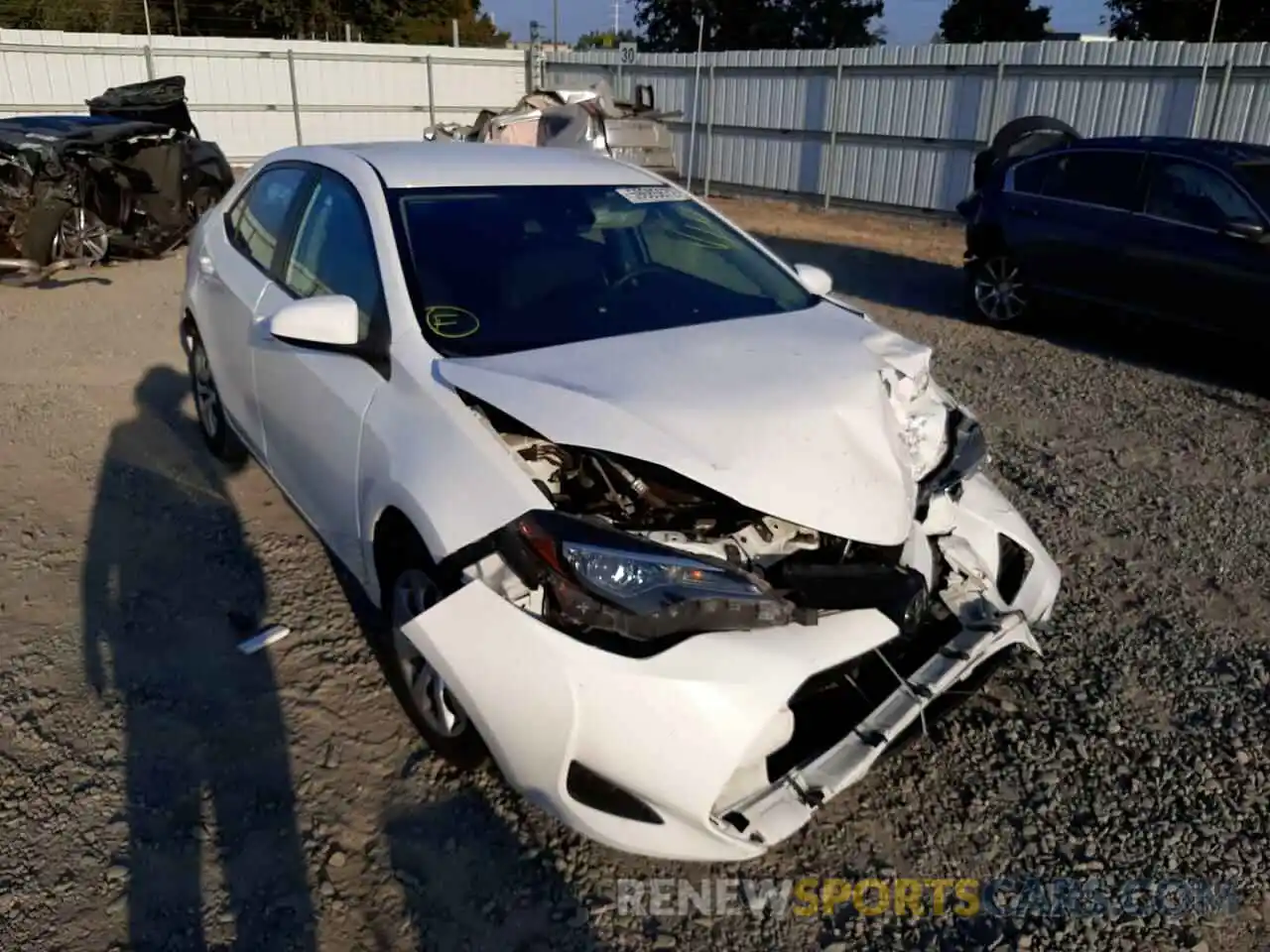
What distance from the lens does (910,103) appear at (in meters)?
15.8

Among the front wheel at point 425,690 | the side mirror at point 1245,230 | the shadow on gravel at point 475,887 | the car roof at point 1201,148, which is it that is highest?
the car roof at point 1201,148

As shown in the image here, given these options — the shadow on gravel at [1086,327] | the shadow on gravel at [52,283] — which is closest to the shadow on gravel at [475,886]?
the shadow on gravel at [1086,327]

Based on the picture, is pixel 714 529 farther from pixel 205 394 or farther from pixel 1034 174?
pixel 1034 174

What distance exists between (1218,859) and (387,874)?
2222 millimetres

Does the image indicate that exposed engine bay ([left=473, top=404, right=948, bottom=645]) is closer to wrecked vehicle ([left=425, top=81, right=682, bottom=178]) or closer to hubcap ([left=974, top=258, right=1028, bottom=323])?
hubcap ([left=974, top=258, right=1028, bottom=323])

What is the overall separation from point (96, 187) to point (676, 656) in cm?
1010

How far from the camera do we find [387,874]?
2633 millimetres

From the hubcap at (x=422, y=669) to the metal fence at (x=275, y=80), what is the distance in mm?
18616

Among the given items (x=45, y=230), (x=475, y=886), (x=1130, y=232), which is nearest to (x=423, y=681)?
(x=475, y=886)

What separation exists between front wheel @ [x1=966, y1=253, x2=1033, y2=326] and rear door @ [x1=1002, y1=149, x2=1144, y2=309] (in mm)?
129

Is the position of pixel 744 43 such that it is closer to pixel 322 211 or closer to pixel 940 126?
pixel 940 126

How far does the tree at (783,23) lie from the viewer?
1362 inches

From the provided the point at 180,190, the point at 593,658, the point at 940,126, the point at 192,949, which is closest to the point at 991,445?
the point at 593,658

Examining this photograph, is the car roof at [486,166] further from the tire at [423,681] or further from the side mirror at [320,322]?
the tire at [423,681]
